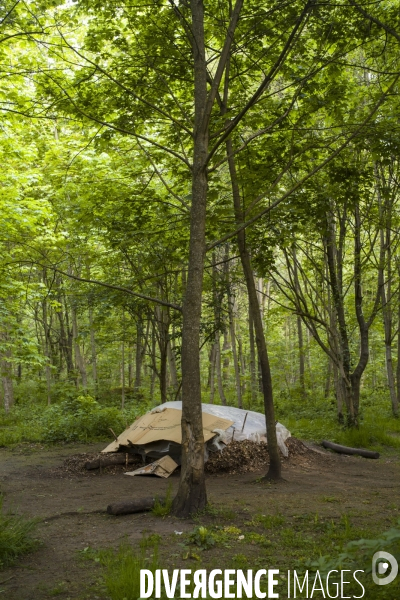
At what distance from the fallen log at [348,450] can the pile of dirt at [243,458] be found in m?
0.79

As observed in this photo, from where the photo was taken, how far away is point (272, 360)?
2288cm

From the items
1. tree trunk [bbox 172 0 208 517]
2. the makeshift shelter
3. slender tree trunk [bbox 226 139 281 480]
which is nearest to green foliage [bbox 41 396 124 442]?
the makeshift shelter

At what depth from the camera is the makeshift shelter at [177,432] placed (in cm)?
863

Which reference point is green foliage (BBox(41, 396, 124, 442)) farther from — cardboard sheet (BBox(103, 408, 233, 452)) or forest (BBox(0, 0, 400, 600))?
cardboard sheet (BBox(103, 408, 233, 452))

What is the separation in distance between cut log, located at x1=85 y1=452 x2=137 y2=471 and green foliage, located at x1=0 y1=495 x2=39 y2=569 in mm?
4152

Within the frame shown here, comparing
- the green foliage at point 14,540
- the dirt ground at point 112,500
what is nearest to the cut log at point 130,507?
the dirt ground at point 112,500

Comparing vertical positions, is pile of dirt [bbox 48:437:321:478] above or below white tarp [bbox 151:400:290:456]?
below

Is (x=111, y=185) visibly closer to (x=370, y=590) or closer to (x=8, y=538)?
(x=8, y=538)

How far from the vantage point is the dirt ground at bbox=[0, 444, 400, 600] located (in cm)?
398

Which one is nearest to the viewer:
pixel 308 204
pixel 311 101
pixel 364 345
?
pixel 311 101

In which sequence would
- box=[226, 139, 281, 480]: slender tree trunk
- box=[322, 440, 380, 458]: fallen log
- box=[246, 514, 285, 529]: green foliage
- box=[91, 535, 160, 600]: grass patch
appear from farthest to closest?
box=[322, 440, 380, 458]: fallen log, box=[226, 139, 281, 480]: slender tree trunk, box=[246, 514, 285, 529]: green foliage, box=[91, 535, 160, 600]: grass patch

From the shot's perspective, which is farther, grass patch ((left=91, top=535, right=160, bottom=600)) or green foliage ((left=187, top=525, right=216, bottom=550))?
green foliage ((left=187, top=525, right=216, bottom=550))

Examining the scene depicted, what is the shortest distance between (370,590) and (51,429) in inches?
415

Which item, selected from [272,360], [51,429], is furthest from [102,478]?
[272,360]
